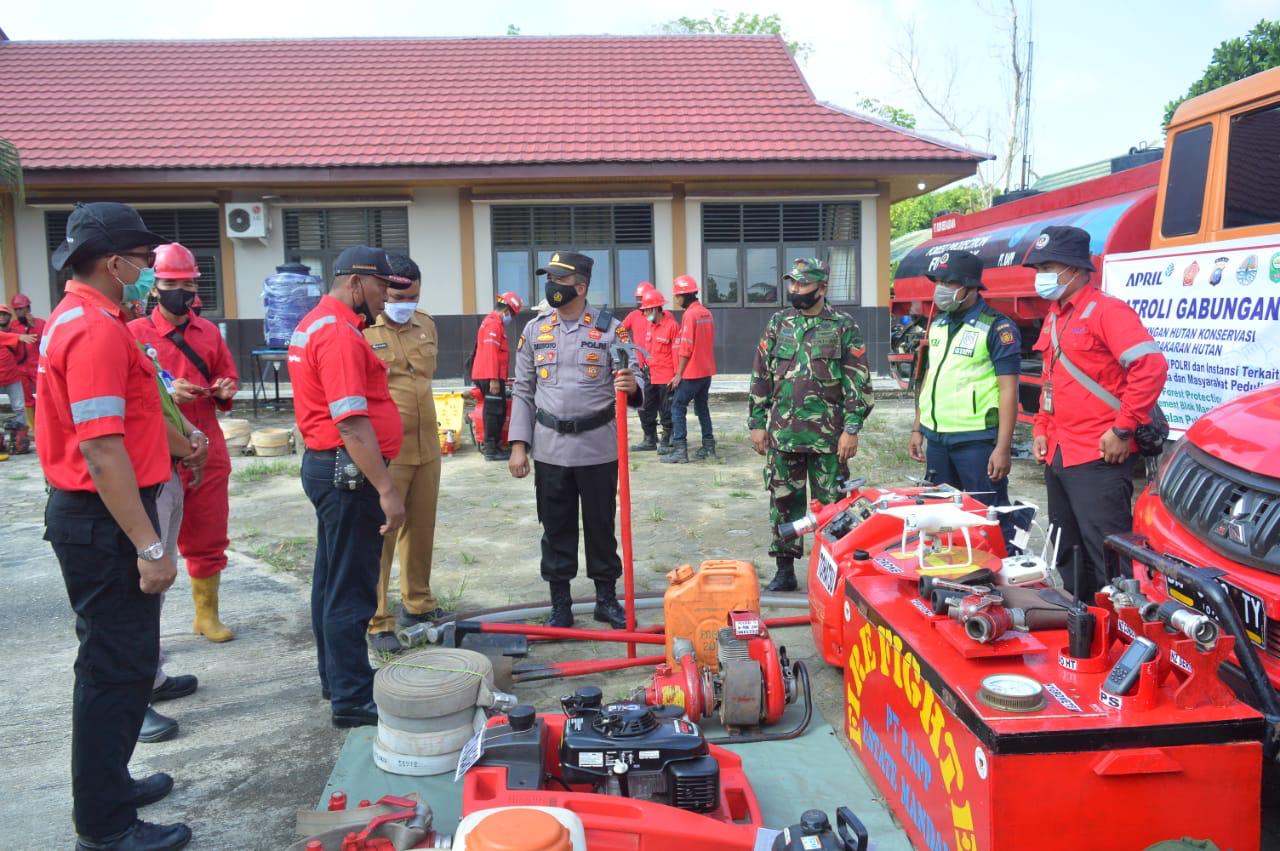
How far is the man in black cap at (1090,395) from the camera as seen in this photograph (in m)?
4.07

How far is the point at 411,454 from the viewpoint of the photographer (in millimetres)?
4840

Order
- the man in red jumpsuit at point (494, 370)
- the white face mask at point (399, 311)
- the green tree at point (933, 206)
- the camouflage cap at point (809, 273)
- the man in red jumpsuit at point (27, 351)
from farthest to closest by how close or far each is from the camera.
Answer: the green tree at point (933, 206) → the man in red jumpsuit at point (27, 351) → the man in red jumpsuit at point (494, 370) → the camouflage cap at point (809, 273) → the white face mask at point (399, 311)

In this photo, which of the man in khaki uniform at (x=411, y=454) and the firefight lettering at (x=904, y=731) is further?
the man in khaki uniform at (x=411, y=454)

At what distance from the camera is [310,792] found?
3.43 m

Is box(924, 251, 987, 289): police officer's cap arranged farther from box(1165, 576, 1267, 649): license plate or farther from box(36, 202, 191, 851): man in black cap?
box(36, 202, 191, 851): man in black cap

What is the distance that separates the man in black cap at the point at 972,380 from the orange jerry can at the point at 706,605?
1579mm

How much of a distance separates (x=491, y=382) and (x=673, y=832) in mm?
7490

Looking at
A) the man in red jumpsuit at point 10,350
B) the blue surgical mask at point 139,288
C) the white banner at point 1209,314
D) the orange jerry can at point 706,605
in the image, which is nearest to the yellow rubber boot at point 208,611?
the blue surgical mask at point 139,288

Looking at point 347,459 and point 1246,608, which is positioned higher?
point 347,459

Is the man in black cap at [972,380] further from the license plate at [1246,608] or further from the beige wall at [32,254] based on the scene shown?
the beige wall at [32,254]

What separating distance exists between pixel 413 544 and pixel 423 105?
44.7 feet

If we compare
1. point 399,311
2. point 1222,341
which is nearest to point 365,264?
point 399,311

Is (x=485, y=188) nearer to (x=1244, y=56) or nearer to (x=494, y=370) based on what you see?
(x=494, y=370)

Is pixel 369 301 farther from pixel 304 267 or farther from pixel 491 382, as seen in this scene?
pixel 304 267
